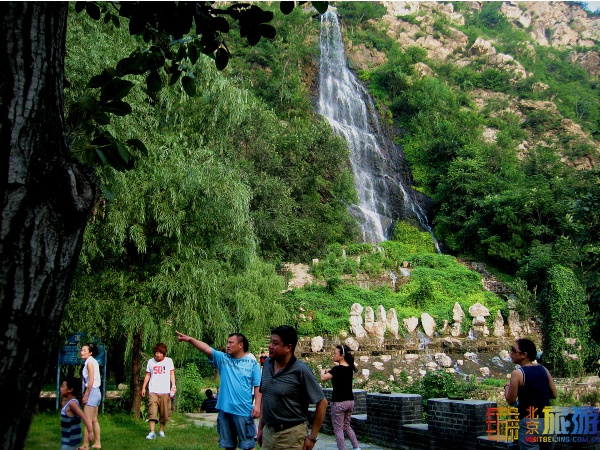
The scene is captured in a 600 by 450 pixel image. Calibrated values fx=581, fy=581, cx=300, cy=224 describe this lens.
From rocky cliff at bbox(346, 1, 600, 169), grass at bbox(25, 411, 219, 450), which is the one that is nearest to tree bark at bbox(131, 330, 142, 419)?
A: grass at bbox(25, 411, 219, 450)

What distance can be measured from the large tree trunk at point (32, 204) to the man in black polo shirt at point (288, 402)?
233 centimetres

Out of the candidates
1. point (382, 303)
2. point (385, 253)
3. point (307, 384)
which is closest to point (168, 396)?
point (307, 384)

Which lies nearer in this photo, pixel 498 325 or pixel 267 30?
pixel 267 30

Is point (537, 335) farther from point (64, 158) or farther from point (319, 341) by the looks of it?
point (64, 158)

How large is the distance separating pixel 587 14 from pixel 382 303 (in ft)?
228

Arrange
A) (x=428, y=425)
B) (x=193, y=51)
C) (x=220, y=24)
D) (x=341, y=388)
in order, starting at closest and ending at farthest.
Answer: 1. (x=220, y=24)
2. (x=193, y=51)
3. (x=341, y=388)
4. (x=428, y=425)

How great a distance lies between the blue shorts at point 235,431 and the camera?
4941mm

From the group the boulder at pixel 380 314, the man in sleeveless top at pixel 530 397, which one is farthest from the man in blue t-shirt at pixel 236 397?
the boulder at pixel 380 314

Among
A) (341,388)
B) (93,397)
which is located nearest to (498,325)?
(341,388)

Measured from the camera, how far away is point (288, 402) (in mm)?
4082

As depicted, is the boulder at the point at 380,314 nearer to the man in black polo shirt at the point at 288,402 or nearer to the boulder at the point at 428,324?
the boulder at the point at 428,324

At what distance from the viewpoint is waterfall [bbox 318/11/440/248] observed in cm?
3244

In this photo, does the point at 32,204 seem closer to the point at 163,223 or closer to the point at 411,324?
the point at 163,223

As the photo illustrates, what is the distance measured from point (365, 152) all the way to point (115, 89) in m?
32.9
